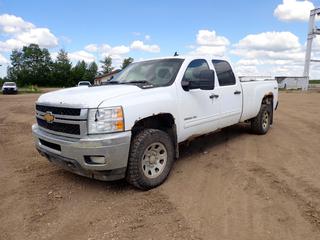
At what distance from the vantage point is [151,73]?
543 cm

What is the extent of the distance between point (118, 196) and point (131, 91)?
4.78ft

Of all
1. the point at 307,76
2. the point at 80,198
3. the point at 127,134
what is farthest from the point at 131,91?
the point at 307,76

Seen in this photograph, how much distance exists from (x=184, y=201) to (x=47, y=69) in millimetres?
109032

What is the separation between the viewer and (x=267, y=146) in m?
6.84

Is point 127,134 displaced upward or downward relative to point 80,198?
upward

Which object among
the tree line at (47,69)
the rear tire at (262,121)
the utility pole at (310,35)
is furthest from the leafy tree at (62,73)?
the rear tire at (262,121)

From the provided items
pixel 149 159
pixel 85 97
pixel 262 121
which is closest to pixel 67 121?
pixel 85 97

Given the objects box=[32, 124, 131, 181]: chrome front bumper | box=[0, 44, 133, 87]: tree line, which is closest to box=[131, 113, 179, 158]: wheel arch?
box=[32, 124, 131, 181]: chrome front bumper

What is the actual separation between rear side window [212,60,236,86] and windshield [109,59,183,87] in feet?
3.45

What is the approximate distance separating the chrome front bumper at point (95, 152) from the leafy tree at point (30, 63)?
102 m

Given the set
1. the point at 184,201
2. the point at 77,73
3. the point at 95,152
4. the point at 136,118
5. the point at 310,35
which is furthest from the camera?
the point at 77,73

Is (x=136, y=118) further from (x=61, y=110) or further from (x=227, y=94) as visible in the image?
(x=227, y=94)

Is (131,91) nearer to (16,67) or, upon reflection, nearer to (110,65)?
(110,65)

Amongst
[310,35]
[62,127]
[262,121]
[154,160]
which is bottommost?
[262,121]
